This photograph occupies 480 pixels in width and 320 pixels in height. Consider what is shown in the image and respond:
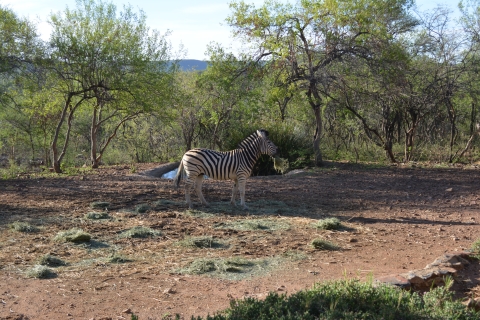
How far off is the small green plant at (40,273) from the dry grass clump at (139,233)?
1.95 m

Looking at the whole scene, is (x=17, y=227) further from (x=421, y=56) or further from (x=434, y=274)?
(x=421, y=56)

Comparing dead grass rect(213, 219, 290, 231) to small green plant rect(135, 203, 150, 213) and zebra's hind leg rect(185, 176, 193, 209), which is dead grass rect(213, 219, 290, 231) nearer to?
zebra's hind leg rect(185, 176, 193, 209)

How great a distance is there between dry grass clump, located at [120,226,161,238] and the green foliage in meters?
3.75

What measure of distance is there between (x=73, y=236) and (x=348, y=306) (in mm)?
4659

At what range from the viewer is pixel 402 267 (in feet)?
22.3

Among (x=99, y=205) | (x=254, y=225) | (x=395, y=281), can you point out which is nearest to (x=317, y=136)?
(x=99, y=205)

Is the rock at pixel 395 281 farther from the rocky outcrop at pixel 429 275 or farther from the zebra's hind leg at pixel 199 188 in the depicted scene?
the zebra's hind leg at pixel 199 188

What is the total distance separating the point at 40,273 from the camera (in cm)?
619

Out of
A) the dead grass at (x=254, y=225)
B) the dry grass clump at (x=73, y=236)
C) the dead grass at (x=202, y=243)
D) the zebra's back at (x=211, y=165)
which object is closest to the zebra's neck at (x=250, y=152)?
the zebra's back at (x=211, y=165)

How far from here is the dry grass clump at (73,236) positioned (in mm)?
7715

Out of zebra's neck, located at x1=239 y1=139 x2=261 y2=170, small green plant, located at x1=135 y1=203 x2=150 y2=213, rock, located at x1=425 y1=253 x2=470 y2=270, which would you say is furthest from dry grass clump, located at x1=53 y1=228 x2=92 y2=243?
rock, located at x1=425 y1=253 x2=470 y2=270

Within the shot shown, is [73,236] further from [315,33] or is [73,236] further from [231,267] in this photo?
[315,33]

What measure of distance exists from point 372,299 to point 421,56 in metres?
19.5

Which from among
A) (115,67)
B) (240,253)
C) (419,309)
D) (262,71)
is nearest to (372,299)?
(419,309)
